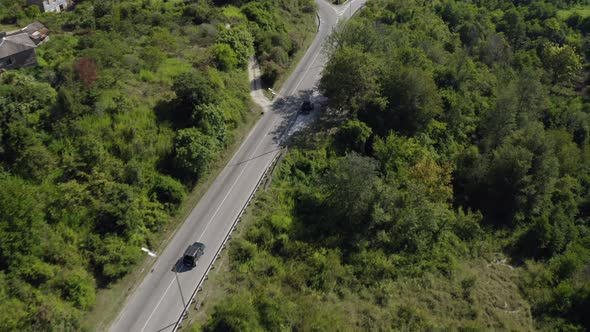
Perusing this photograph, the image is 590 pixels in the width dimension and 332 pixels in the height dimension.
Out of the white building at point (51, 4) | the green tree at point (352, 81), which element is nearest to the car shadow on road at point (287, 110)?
the green tree at point (352, 81)

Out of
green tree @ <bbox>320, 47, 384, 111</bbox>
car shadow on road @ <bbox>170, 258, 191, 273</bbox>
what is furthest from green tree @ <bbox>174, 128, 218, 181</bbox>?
green tree @ <bbox>320, 47, 384, 111</bbox>

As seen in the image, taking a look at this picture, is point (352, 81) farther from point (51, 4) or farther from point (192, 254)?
point (51, 4)

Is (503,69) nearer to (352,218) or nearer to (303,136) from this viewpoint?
(303,136)

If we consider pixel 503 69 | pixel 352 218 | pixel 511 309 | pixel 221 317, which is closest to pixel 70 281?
pixel 221 317

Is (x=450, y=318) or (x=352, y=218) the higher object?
(x=352, y=218)

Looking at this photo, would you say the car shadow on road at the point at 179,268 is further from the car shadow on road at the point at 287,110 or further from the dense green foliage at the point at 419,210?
the car shadow on road at the point at 287,110

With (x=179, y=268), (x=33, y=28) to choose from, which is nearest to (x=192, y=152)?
(x=179, y=268)
